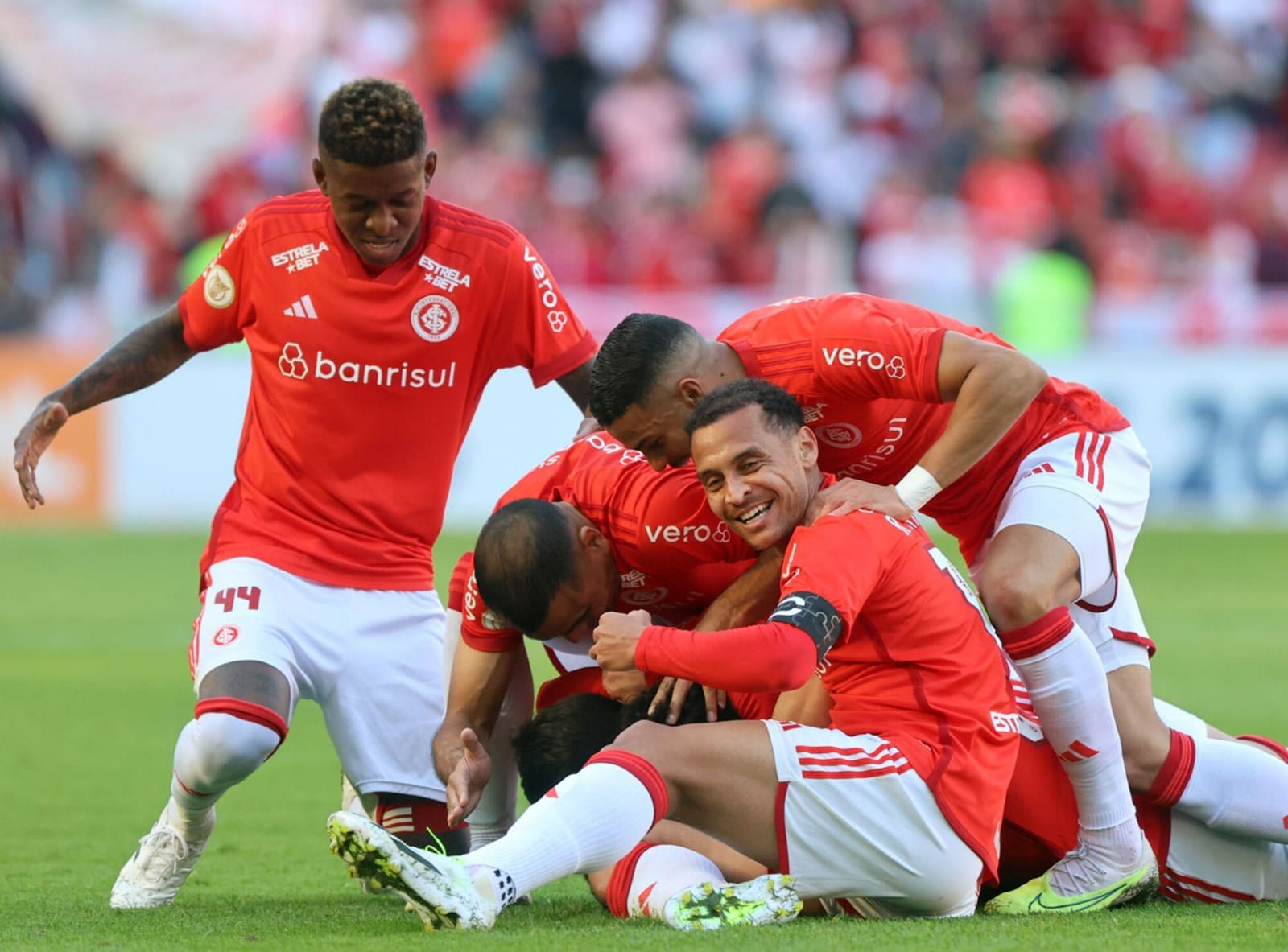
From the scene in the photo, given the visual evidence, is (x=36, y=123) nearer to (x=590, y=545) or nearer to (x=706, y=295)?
(x=706, y=295)

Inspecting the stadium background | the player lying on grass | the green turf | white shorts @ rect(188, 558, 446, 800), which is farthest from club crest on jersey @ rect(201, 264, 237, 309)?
the stadium background

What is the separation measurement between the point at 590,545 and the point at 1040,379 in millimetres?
1294

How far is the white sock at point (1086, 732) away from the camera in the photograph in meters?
4.97

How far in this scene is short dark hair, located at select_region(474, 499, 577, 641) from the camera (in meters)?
5.02

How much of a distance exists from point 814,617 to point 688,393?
3.09 feet

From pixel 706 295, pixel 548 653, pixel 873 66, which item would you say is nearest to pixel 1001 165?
pixel 873 66

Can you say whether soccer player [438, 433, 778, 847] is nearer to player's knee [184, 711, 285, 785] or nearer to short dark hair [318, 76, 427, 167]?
player's knee [184, 711, 285, 785]

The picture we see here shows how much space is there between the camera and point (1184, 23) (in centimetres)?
2078

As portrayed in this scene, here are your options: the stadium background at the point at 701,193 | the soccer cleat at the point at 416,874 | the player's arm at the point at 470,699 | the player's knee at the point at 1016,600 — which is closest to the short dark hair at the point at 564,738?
A: the player's arm at the point at 470,699

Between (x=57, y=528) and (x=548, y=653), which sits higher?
(x=548, y=653)

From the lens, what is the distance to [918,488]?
16.8ft

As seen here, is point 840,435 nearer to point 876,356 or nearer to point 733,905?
point 876,356

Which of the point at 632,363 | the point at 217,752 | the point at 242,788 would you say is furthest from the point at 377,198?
the point at 242,788

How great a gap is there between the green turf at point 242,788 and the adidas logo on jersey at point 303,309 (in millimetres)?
1628
